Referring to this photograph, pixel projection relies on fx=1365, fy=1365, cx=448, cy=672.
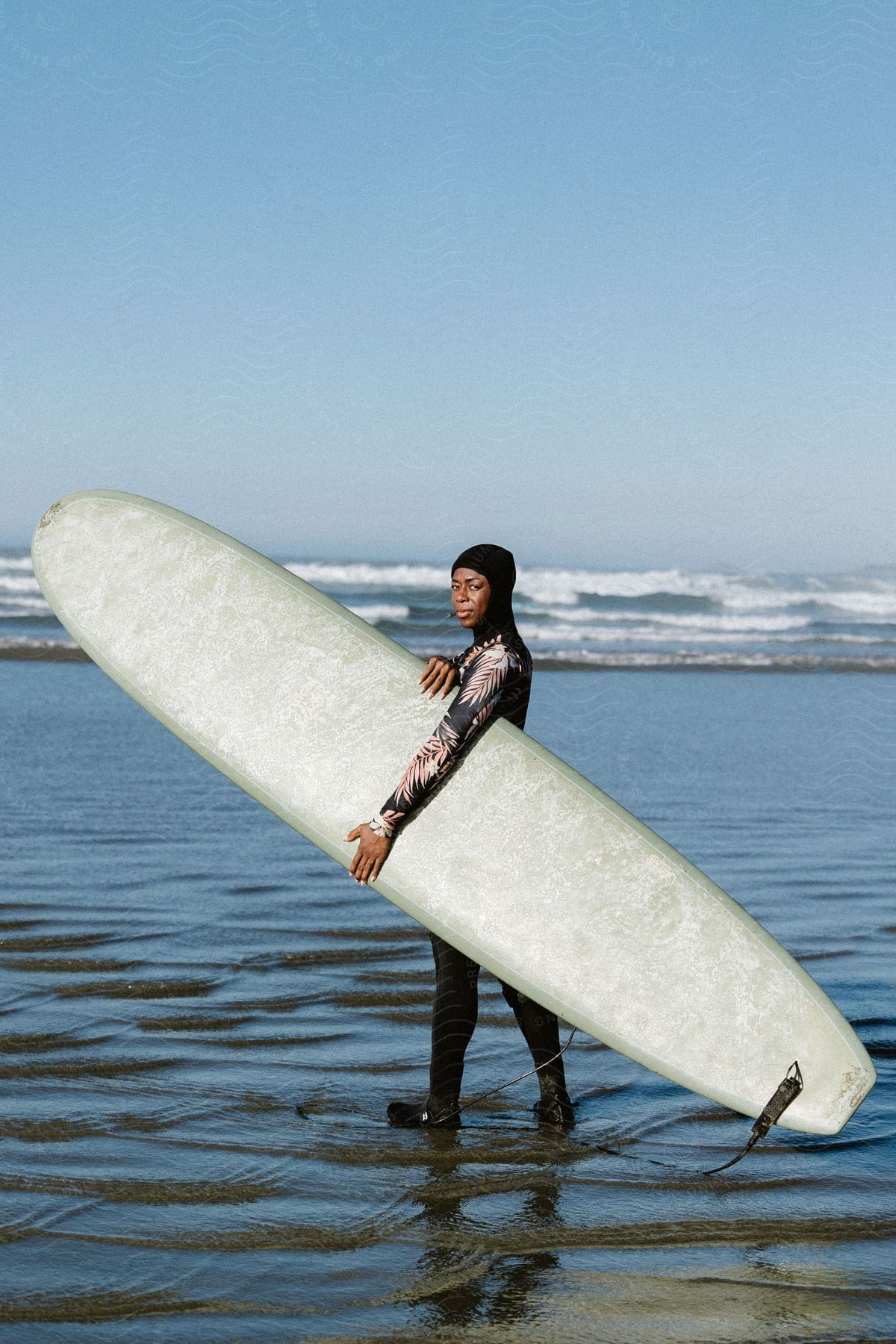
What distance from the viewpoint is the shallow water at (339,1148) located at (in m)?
2.49

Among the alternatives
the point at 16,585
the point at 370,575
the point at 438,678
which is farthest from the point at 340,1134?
the point at 370,575

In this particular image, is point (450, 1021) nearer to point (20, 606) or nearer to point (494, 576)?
point (494, 576)

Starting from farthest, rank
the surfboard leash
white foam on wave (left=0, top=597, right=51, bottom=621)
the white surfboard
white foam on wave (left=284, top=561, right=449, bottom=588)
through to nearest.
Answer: white foam on wave (left=284, top=561, right=449, bottom=588)
white foam on wave (left=0, top=597, right=51, bottom=621)
the white surfboard
the surfboard leash

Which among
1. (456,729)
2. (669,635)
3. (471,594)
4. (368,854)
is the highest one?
(471,594)

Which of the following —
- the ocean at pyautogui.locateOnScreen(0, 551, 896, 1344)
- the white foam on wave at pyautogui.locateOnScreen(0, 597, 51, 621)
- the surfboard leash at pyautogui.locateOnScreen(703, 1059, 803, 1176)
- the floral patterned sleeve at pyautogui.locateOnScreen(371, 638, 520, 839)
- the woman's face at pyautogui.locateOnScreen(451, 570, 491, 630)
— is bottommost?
the white foam on wave at pyautogui.locateOnScreen(0, 597, 51, 621)

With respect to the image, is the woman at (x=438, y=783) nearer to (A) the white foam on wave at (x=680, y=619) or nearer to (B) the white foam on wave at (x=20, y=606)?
(B) the white foam on wave at (x=20, y=606)

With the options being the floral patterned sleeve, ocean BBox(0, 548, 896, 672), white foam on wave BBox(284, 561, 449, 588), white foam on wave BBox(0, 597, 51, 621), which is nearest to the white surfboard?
the floral patterned sleeve

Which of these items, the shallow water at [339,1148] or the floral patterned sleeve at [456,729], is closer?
the shallow water at [339,1148]

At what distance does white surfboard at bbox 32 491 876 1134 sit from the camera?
3383 mm

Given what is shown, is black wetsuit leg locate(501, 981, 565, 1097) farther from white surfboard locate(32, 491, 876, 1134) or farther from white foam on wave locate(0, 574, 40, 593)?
white foam on wave locate(0, 574, 40, 593)

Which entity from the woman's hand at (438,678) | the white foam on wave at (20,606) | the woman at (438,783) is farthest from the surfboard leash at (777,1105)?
the white foam on wave at (20,606)

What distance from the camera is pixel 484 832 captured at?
11.9 feet

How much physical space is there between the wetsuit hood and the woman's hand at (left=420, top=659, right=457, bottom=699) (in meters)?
0.19

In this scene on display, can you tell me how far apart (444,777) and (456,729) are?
0.20 m
